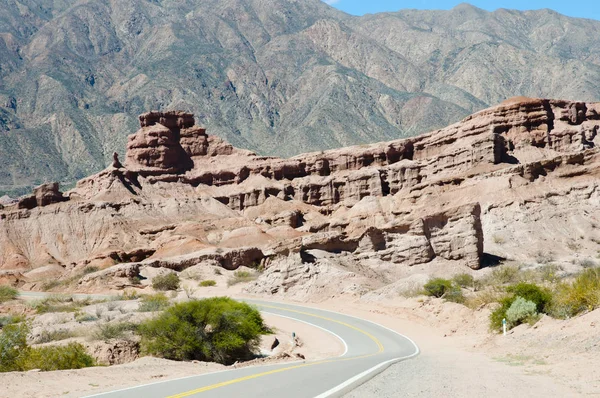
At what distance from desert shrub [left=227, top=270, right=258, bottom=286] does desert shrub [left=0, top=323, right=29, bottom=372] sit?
31438 mm

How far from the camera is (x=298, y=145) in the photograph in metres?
178

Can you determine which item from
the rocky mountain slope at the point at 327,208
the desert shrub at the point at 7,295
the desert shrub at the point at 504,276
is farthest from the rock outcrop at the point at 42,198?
the desert shrub at the point at 504,276

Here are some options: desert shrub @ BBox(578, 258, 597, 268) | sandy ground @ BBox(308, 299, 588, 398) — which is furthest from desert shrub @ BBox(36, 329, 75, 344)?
desert shrub @ BBox(578, 258, 597, 268)

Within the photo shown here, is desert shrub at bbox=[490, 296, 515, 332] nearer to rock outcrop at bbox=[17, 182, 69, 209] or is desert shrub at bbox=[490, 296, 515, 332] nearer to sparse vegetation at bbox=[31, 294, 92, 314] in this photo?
sparse vegetation at bbox=[31, 294, 92, 314]

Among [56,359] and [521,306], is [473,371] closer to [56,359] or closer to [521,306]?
[521,306]

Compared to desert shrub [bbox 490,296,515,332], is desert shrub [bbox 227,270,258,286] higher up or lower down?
lower down

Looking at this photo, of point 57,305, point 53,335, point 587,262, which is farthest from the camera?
point 587,262

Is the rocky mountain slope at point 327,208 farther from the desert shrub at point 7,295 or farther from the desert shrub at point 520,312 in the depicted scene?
the desert shrub at point 520,312

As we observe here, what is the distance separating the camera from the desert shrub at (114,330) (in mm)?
22547

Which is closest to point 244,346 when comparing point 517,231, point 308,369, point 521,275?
point 308,369

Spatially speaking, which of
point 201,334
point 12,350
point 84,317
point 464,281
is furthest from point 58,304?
Result: point 464,281

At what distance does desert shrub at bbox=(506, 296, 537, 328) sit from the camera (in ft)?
67.4

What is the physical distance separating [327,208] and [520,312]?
265ft

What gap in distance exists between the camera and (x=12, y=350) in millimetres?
18297
